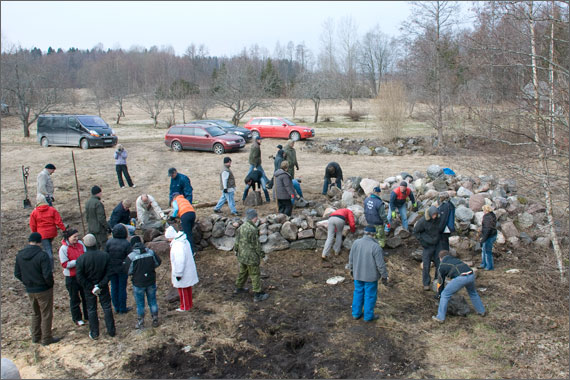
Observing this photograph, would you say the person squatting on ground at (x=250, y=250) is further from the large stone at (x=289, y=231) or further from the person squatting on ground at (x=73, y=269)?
the person squatting on ground at (x=73, y=269)

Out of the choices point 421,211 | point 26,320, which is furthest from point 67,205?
point 421,211

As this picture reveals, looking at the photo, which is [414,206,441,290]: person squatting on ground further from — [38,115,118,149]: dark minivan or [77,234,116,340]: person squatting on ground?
[38,115,118,149]: dark minivan

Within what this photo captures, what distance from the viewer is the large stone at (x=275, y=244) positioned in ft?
30.8

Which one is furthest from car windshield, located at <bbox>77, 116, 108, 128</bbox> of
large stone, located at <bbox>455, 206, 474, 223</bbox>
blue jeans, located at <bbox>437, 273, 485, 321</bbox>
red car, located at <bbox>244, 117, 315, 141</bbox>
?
blue jeans, located at <bbox>437, 273, 485, 321</bbox>

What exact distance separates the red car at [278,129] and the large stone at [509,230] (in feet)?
52.0

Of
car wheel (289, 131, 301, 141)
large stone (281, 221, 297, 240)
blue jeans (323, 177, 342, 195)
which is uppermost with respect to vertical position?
car wheel (289, 131, 301, 141)

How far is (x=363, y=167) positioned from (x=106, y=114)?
3369 centimetres

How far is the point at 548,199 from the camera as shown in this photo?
25.5ft

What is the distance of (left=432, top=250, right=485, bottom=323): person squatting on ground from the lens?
21.4ft

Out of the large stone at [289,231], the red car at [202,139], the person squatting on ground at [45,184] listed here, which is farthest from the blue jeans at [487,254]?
the red car at [202,139]

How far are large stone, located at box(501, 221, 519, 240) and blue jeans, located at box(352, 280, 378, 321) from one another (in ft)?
15.7

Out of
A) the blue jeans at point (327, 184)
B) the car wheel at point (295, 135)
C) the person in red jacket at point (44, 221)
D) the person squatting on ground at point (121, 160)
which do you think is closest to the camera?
the person in red jacket at point (44, 221)

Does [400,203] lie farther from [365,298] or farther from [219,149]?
[219,149]

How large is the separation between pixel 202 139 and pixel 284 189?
1100 centimetres
